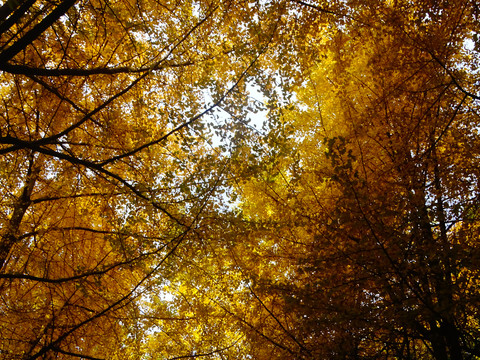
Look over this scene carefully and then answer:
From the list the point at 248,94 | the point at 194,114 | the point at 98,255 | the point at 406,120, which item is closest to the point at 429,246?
the point at 406,120

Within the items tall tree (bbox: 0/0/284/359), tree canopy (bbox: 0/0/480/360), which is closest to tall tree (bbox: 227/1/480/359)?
tree canopy (bbox: 0/0/480/360)

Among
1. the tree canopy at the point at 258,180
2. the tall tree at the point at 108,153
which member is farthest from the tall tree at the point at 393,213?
the tall tree at the point at 108,153

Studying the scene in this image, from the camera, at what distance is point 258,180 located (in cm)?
422

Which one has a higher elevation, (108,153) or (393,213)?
(108,153)

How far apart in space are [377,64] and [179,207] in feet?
10.1

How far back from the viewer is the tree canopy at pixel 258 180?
298 centimetres

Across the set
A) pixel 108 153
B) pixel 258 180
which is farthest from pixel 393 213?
pixel 108 153

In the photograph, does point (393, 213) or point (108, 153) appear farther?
point (108, 153)

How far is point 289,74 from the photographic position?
3.91 m

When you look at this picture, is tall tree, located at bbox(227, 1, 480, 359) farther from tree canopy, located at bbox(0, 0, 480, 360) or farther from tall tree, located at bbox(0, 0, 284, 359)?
tall tree, located at bbox(0, 0, 284, 359)

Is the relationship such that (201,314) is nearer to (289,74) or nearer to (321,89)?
(289,74)

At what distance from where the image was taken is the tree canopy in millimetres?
2980

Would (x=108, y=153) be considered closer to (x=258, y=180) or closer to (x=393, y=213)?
(x=258, y=180)

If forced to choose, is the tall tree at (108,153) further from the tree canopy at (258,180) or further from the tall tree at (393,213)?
the tall tree at (393,213)
